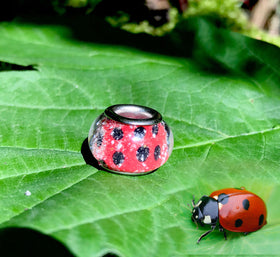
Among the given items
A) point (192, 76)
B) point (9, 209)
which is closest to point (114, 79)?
point (192, 76)

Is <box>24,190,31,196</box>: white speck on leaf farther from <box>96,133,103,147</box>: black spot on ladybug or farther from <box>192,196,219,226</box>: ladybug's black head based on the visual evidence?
<box>192,196,219,226</box>: ladybug's black head

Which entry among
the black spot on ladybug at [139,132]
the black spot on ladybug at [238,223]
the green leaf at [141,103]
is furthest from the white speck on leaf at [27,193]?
the black spot on ladybug at [238,223]

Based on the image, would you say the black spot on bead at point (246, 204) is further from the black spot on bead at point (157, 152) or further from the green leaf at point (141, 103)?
the black spot on bead at point (157, 152)

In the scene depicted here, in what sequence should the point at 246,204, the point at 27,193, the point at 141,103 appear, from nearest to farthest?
the point at 27,193, the point at 246,204, the point at 141,103

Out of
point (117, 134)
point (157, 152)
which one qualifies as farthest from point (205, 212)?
point (117, 134)

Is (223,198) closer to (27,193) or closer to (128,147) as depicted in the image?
(128,147)

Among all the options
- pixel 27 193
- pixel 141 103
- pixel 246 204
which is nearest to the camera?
pixel 27 193

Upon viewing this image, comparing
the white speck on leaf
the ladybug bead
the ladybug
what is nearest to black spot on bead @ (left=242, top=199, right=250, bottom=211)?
the ladybug

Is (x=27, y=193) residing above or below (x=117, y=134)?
below

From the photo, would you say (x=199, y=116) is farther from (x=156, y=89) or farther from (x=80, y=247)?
(x=80, y=247)
